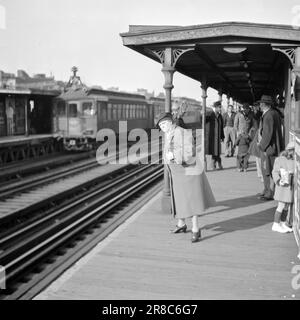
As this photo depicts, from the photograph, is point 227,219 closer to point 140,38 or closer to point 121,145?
point 140,38

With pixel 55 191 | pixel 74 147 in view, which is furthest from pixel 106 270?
pixel 74 147

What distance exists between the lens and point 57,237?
7.35m

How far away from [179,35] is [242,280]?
3908mm

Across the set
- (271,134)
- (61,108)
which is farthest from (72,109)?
(271,134)


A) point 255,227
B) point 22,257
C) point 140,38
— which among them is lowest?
point 22,257

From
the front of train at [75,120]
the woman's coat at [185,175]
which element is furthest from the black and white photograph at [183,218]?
the front of train at [75,120]

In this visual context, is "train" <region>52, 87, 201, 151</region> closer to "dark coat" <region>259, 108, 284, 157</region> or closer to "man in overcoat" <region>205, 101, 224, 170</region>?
"man in overcoat" <region>205, 101, 224, 170</region>

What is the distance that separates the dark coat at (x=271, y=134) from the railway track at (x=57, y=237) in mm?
2582

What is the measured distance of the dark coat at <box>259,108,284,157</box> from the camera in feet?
23.0

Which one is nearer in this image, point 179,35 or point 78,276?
point 78,276

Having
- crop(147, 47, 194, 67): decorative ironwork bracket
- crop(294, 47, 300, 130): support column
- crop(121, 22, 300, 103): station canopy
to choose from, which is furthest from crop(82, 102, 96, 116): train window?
crop(294, 47, 300, 130): support column

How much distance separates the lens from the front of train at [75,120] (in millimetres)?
22594

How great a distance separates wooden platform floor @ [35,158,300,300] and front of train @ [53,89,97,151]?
16.0 m
